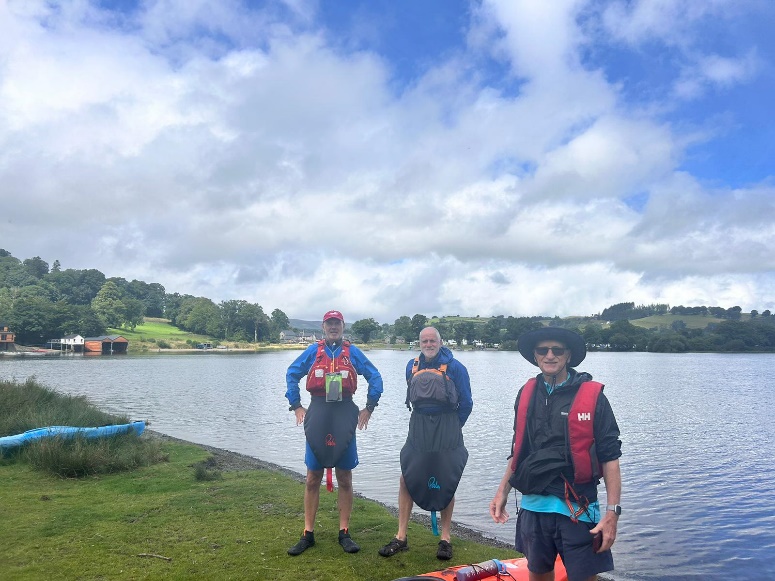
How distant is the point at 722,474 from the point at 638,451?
2.95 m

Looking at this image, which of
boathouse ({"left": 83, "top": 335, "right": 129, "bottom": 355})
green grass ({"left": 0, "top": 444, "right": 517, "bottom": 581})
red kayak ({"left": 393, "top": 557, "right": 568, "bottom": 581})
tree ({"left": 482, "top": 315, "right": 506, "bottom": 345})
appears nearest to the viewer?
red kayak ({"left": 393, "top": 557, "right": 568, "bottom": 581})

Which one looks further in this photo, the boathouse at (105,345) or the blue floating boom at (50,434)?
the boathouse at (105,345)

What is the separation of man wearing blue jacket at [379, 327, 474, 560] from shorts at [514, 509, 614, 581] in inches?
75.7

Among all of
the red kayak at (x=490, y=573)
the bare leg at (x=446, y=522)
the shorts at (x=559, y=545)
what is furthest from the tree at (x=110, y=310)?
the shorts at (x=559, y=545)

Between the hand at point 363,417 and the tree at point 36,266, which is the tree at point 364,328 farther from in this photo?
the hand at point 363,417

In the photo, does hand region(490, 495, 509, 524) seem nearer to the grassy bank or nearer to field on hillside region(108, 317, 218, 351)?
the grassy bank

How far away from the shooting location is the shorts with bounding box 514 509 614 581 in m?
3.54

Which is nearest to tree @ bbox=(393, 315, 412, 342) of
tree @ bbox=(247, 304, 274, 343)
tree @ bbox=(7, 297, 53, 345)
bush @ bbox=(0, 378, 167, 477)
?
tree @ bbox=(247, 304, 274, 343)

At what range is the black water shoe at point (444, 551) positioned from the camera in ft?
19.8

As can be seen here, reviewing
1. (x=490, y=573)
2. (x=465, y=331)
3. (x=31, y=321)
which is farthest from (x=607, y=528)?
(x=465, y=331)

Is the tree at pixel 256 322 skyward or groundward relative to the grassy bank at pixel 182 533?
skyward

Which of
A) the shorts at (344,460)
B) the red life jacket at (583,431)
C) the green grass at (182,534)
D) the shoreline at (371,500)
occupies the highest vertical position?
the red life jacket at (583,431)

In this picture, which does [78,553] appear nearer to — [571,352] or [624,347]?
[571,352]

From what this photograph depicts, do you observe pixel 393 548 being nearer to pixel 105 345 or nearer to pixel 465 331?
pixel 105 345
